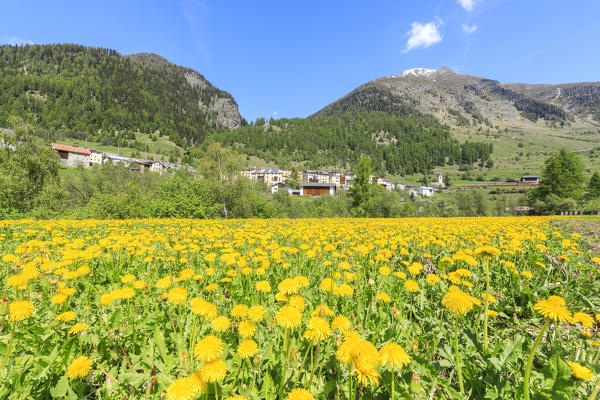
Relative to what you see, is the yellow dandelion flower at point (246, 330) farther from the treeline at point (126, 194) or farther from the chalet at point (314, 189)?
the chalet at point (314, 189)

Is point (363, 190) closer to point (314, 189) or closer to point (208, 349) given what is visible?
point (208, 349)

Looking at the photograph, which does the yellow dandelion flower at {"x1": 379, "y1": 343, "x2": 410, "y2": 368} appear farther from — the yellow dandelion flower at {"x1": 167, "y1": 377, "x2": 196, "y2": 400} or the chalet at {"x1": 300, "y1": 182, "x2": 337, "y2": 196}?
the chalet at {"x1": 300, "y1": 182, "x2": 337, "y2": 196}

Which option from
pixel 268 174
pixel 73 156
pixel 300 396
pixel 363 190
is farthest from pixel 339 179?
pixel 300 396

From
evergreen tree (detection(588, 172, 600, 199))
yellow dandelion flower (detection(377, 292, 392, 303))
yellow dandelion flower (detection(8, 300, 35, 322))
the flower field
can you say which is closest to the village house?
evergreen tree (detection(588, 172, 600, 199))

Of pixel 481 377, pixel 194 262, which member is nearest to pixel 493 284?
pixel 481 377

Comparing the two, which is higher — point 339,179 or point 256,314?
point 256,314

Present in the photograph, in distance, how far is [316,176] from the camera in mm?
153750

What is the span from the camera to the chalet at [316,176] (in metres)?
154

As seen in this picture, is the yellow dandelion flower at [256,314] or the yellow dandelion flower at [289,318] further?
the yellow dandelion flower at [256,314]

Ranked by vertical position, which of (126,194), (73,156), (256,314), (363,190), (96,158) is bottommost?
(363,190)

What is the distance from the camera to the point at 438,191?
439ft

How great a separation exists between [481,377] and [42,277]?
5.69 metres

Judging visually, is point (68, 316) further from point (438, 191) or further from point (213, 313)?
point (438, 191)

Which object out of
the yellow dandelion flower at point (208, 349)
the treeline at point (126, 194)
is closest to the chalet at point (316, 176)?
the treeline at point (126, 194)
